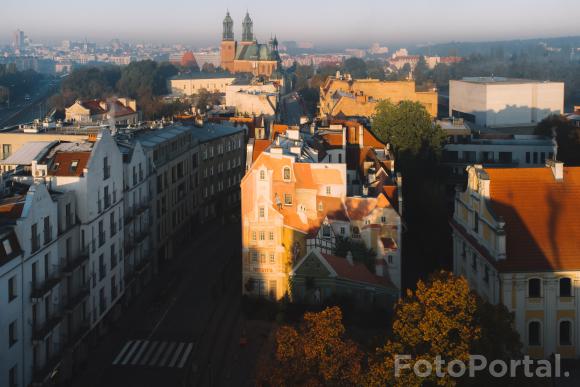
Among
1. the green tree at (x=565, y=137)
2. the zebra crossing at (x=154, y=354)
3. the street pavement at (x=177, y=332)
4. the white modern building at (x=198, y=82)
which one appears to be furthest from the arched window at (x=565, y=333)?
the white modern building at (x=198, y=82)

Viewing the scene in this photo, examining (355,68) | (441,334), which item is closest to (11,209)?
(441,334)

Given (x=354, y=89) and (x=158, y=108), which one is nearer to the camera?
(x=354, y=89)

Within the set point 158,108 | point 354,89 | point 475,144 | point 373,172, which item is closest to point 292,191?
point 373,172

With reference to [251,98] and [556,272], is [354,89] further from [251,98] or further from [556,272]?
[556,272]

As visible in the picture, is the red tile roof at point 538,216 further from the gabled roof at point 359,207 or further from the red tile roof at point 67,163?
the red tile roof at point 67,163

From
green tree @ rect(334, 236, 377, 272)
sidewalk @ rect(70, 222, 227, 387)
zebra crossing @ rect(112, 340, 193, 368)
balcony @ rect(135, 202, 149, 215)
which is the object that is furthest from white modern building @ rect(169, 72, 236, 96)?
zebra crossing @ rect(112, 340, 193, 368)

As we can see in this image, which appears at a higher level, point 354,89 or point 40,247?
point 354,89

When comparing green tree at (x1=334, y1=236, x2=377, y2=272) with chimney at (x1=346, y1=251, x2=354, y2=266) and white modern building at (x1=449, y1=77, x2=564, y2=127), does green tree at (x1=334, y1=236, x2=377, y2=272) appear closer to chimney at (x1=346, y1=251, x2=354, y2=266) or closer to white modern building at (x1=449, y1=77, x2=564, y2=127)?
chimney at (x1=346, y1=251, x2=354, y2=266)
